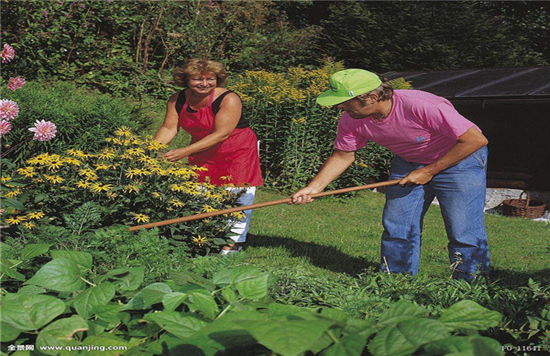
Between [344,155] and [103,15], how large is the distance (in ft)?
30.8

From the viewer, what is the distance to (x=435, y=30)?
1795 cm

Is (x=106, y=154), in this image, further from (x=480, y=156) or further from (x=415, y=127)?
(x=480, y=156)

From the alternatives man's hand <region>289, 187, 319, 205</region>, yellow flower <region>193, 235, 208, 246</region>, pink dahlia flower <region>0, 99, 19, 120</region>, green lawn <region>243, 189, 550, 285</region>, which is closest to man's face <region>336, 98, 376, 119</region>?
man's hand <region>289, 187, 319, 205</region>

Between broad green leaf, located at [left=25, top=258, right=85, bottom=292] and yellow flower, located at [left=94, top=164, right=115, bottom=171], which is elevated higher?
broad green leaf, located at [left=25, top=258, right=85, bottom=292]

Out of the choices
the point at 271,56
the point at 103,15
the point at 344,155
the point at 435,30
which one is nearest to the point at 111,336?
the point at 344,155

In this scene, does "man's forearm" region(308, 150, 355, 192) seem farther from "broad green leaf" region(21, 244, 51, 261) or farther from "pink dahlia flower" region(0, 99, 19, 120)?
"broad green leaf" region(21, 244, 51, 261)

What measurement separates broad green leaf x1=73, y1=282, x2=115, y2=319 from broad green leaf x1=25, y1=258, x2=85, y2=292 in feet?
0.32

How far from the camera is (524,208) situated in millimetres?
10039

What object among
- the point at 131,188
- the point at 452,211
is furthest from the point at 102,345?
the point at 452,211

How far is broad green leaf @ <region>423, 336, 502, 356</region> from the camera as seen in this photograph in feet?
4.09

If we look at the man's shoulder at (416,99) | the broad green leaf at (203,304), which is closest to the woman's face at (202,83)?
the man's shoulder at (416,99)

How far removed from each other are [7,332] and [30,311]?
0.08m

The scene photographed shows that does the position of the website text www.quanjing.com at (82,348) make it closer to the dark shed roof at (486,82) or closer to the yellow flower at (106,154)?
the yellow flower at (106,154)

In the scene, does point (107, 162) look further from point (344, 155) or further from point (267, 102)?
point (267, 102)
